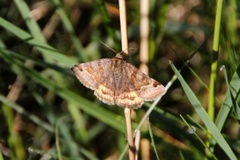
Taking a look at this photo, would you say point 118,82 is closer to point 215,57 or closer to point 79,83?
point 215,57

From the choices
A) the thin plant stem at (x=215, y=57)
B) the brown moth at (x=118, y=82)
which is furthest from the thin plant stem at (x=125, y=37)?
the thin plant stem at (x=215, y=57)

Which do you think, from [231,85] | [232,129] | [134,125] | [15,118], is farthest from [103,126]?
[231,85]

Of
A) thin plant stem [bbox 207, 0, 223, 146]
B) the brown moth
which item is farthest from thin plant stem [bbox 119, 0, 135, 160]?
thin plant stem [bbox 207, 0, 223, 146]

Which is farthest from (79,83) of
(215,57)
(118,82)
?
(215,57)

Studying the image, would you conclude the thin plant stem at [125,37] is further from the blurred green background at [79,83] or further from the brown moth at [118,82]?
the blurred green background at [79,83]

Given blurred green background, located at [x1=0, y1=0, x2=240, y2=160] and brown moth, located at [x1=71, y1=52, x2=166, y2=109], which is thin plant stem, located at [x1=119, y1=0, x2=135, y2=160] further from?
blurred green background, located at [x1=0, y1=0, x2=240, y2=160]

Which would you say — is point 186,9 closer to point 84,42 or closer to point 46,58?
point 84,42

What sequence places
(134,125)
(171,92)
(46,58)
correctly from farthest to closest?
(171,92)
(46,58)
(134,125)
